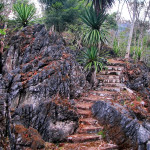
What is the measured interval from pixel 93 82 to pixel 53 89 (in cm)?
357

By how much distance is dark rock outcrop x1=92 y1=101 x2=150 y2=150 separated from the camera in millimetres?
4556

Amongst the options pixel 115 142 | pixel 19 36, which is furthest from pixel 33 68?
pixel 115 142

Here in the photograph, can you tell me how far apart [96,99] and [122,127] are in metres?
2.44

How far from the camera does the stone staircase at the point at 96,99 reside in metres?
5.34

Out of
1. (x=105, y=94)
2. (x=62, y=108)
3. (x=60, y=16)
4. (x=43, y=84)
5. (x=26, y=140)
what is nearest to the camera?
A: (x=26, y=140)

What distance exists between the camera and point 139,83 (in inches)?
367

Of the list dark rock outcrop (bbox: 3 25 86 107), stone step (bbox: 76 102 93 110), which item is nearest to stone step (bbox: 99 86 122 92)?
dark rock outcrop (bbox: 3 25 86 107)

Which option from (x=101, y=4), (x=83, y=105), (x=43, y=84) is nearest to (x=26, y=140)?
(x=43, y=84)

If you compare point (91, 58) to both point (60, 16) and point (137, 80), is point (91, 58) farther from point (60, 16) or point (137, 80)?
point (60, 16)

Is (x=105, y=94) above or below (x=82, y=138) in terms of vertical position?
above

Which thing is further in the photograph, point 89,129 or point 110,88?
point 110,88

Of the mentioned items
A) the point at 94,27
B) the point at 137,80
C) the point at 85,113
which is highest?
the point at 94,27

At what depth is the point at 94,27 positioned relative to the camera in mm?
9148

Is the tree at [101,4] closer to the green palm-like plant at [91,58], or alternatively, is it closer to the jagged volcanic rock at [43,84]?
the green palm-like plant at [91,58]
